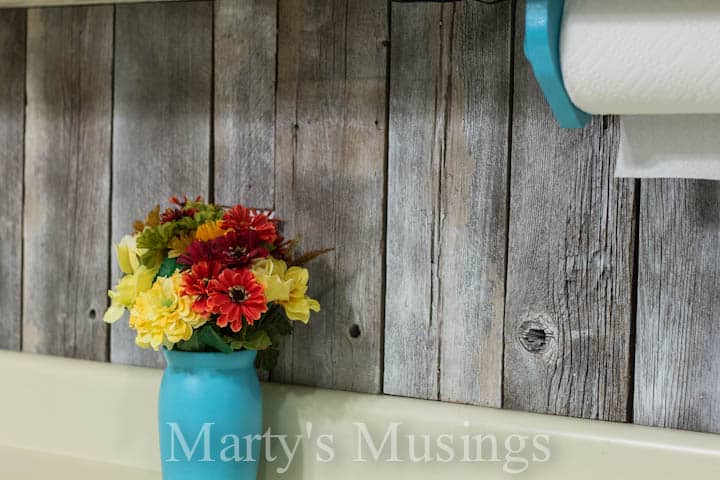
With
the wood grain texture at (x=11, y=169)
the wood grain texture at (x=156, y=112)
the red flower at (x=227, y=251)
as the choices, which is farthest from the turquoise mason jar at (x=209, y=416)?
the wood grain texture at (x=11, y=169)

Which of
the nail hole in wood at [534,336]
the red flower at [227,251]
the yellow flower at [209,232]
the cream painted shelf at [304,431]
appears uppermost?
the yellow flower at [209,232]

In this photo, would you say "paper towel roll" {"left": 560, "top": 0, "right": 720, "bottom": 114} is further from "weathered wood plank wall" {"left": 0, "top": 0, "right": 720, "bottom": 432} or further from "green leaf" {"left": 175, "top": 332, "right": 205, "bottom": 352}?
"green leaf" {"left": 175, "top": 332, "right": 205, "bottom": 352}

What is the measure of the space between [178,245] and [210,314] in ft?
0.33

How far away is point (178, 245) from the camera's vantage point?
0.97 meters

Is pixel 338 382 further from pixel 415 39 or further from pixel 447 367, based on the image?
pixel 415 39

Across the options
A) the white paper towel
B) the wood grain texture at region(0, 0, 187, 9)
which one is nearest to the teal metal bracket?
the white paper towel

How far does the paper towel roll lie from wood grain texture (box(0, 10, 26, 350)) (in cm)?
83

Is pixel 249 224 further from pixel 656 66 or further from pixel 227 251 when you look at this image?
pixel 656 66

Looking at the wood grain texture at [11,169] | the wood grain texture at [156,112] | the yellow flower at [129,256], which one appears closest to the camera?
the yellow flower at [129,256]

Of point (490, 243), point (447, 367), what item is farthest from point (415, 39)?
point (447, 367)

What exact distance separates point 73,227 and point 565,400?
0.70 meters

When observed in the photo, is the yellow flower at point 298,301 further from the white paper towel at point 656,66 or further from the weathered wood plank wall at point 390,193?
the white paper towel at point 656,66

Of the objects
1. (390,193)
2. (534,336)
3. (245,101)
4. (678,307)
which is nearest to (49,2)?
(245,101)

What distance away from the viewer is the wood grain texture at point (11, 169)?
1.25 m
